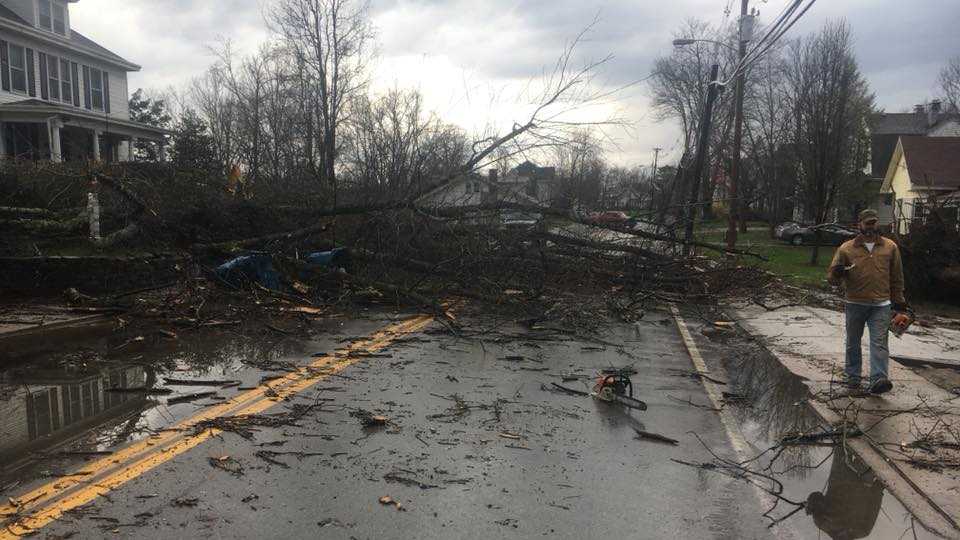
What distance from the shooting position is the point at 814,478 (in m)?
4.86

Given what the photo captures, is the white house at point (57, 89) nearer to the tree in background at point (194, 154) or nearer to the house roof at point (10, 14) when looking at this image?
the house roof at point (10, 14)

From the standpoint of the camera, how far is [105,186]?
12203mm

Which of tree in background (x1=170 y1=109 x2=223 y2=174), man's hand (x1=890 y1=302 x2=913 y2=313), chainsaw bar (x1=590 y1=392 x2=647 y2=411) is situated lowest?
chainsaw bar (x1=590 y1=392 x2=647 y2=411)

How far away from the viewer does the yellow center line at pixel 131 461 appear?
12.0ft

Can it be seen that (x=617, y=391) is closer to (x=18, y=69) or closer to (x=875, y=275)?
(x=875, y=275)

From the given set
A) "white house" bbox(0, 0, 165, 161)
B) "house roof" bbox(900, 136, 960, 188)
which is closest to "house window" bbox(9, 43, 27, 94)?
"white house" bbox(0, 0, 165, 161)

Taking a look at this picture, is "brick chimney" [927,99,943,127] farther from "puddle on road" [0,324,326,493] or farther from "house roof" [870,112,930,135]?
"puddle on road" [0,324,326,493]

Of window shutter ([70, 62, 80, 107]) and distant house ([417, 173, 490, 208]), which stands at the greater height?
window shutter ([70, 62, 80, 107])

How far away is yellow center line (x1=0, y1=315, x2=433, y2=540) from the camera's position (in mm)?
3662

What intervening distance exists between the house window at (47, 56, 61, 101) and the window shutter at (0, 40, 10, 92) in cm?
196

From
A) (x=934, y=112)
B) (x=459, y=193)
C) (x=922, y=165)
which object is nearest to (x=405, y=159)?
(x=459, y=193)

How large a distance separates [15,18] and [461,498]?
2752 cm

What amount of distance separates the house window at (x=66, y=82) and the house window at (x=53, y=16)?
1.16 m

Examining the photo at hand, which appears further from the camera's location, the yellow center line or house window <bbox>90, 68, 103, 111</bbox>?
house window <bbox>90, 68, 103, 111</bbox>
